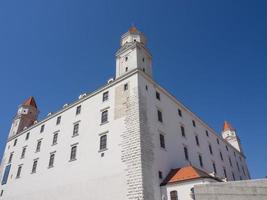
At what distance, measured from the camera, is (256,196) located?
1023cm

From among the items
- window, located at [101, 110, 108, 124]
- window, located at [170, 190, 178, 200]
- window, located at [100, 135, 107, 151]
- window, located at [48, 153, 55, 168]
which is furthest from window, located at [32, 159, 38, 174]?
window, located at [170, 190, 178, 200]

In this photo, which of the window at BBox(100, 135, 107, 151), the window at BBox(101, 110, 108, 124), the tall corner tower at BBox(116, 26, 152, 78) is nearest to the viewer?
the window at BBox(100, 135, 107, 151)

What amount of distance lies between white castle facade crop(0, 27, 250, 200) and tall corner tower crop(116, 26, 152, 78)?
0.13m

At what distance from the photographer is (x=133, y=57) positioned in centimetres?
2469

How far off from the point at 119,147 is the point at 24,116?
25.4 meters

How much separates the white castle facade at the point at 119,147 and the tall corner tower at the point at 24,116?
13.4ft

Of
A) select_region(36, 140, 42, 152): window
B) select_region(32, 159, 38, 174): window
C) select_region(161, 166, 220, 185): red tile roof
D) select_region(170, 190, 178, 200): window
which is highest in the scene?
select_region(36, 140, 42, 152): window

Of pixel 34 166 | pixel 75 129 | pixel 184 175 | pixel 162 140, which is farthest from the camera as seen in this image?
pixel 34 166

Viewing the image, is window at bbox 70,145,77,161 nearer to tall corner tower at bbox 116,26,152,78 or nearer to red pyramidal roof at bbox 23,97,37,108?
tall corner tower at bbox 116,26,152,78

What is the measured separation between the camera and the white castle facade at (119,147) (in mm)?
17859

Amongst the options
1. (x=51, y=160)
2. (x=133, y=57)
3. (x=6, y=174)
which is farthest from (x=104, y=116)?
(x=6, y=174)

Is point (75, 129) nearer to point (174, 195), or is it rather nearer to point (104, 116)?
point (104, 116)

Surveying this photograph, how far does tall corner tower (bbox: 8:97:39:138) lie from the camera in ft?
121

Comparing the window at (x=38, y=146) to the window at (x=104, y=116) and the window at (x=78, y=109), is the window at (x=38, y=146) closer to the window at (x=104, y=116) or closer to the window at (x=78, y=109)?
the window at (x=78, y=109)
